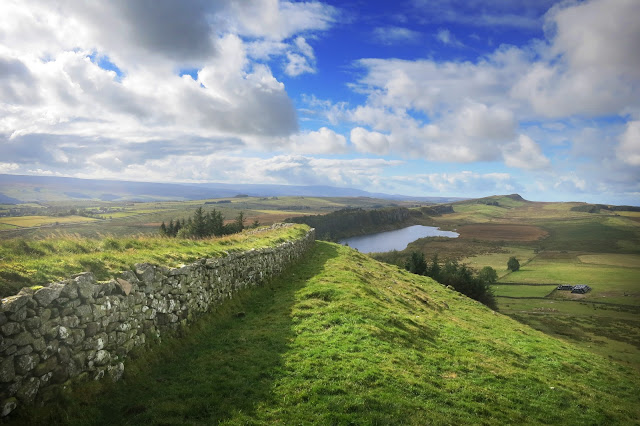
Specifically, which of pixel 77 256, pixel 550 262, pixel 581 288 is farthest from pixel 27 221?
pixel 550 262

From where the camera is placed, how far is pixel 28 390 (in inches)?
277

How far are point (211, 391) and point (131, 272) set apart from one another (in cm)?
433

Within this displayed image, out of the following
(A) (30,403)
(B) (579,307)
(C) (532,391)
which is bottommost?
(B) (579,307)

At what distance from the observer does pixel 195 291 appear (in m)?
13.6

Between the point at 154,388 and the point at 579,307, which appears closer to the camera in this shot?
the point at 154,388

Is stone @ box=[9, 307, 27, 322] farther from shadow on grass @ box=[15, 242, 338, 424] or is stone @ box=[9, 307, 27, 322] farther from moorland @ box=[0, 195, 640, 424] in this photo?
shadow on grass @ box=[15, 242, 338, 424]

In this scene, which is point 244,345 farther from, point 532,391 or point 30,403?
point 532,391

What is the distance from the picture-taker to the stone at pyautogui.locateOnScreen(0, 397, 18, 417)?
6.57 meters

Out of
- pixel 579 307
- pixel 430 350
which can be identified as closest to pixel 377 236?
pixel 579 307

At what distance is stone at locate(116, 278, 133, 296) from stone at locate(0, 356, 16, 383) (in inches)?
119

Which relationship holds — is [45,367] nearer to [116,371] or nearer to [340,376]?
[116,371]

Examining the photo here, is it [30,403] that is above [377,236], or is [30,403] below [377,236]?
above

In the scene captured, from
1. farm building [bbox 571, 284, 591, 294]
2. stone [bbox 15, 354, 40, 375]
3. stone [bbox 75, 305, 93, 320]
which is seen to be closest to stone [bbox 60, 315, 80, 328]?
stone [bbox 75, 305, 93, 320]

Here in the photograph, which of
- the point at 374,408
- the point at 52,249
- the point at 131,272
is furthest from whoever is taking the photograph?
the point at 52,249
